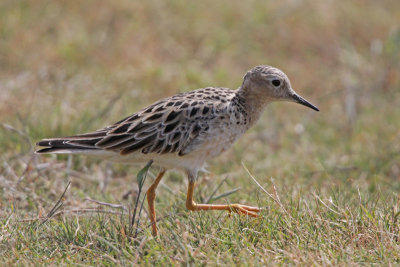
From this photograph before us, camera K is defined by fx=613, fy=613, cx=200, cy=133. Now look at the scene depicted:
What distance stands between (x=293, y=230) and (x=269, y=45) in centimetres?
729

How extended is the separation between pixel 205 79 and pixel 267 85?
416 cm

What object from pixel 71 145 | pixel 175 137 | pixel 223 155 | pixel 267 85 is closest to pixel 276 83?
pixel 267 85

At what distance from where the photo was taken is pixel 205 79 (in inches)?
407

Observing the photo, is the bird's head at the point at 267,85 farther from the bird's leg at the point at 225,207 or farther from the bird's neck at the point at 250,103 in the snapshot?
the bird's leg at the point at 225,207

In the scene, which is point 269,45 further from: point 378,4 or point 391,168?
point 391,168

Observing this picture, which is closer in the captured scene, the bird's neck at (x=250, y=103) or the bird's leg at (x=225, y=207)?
the bird's leg at (x=225, y=207)

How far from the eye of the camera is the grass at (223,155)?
197 inches

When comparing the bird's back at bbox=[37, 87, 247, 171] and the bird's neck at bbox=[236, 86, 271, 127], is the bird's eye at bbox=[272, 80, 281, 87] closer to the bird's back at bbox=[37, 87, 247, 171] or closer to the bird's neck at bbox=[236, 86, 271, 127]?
the bird's neck at bbox=[236, 86, 271, 127]

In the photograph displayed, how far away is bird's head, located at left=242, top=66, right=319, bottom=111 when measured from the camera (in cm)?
623

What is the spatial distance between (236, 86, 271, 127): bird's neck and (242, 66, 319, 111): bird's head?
1 cm

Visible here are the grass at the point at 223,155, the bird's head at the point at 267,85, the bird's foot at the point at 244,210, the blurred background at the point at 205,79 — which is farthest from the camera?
the blurred background at the point at 205,79

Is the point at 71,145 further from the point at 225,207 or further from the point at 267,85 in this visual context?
the point at 267,85

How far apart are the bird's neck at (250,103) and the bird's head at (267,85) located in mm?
13

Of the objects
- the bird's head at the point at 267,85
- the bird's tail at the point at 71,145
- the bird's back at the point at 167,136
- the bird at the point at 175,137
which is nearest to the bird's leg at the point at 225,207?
the bird at the point at 175,137
